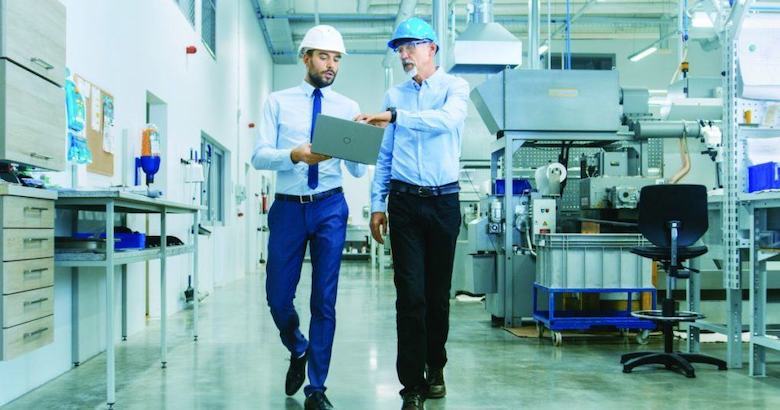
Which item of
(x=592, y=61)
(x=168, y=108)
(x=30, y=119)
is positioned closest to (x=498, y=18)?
(x=592, y=61)

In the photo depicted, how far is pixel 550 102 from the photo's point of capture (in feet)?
16.3

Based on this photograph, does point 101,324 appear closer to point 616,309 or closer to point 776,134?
point 616,309

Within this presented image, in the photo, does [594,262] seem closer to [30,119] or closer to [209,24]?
[30,119]


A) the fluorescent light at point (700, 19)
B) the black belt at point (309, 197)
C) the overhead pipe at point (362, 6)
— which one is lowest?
the black belt at point (309, 197)

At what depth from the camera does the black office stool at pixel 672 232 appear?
3600 mm

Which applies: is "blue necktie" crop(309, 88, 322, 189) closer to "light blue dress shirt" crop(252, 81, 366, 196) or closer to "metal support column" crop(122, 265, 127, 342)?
"light blue dress shirt" crop(252, 81, 366, 196)

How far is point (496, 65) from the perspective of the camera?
5.51 metres

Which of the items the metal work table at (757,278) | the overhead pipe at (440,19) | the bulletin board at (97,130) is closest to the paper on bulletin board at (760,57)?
the metal work table at (757,278)

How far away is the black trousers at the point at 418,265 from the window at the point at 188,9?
4.49 m

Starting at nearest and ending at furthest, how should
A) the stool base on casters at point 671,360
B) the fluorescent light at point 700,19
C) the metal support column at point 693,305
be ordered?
the stool base on casters at point 671,360, the metal support column at point 693,305, the fluorescent light at point 700,19

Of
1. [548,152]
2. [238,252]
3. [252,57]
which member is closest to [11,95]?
[548,152]

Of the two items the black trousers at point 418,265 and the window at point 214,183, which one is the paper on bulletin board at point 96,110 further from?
the window at point 214,183

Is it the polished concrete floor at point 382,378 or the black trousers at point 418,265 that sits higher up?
the black trousers at point 418,265

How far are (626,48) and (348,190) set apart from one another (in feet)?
21.4
